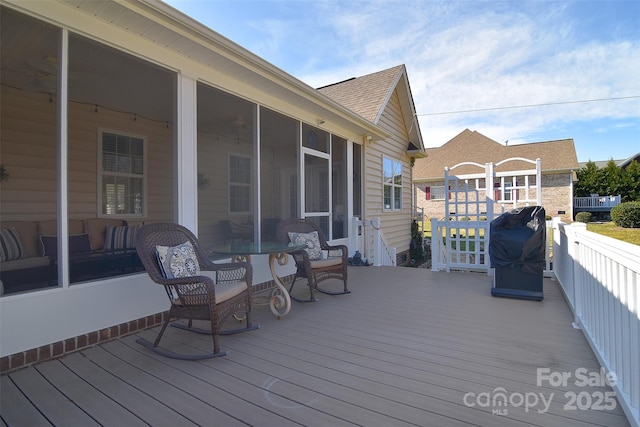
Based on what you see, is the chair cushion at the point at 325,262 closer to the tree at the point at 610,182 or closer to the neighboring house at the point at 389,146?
the neighboring house at the point at 389,146

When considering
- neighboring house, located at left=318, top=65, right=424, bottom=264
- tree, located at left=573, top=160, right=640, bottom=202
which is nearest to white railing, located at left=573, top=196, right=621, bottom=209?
tree, located at left=573, top=160, right=640, bottom=202

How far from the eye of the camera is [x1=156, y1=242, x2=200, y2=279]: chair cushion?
268 centimetres

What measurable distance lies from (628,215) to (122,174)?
1853 cm

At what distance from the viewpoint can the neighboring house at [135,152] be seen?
8.22 ft

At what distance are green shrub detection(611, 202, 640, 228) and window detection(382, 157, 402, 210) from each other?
11808 mm

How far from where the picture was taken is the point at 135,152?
591cm

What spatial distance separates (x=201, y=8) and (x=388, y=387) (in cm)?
490

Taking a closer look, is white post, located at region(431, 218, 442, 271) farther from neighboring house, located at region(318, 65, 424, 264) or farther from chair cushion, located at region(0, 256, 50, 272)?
chair cushion, located at region(0, 256, 50, 272)

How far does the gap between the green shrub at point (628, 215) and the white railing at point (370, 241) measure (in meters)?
13.4

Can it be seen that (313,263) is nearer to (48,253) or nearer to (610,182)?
(48,253)

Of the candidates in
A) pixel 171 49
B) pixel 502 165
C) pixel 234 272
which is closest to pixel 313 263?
pixel 234 272

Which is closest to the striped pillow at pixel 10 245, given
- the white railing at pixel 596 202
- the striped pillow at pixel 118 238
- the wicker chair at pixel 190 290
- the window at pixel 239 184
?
the striped pillow at pixel 118 238

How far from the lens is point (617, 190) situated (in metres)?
20.6

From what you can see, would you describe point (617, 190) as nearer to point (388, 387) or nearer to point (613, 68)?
point (613, 68)
